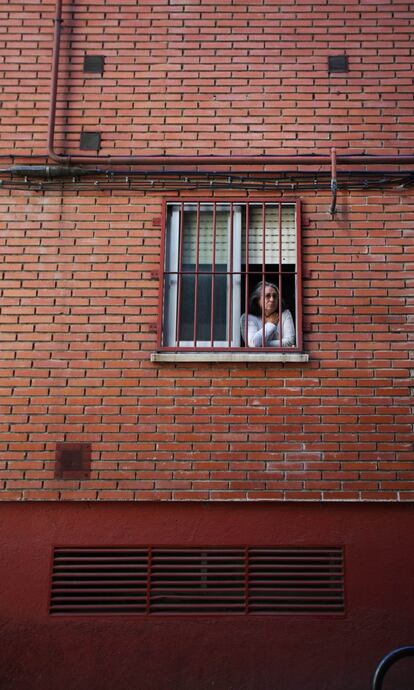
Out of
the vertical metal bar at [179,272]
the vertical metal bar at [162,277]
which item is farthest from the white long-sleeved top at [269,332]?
the vertical metal bar at [162,277]

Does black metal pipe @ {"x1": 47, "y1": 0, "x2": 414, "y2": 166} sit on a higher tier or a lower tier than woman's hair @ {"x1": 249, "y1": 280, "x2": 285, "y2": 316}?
higher

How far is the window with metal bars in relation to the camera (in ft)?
20.0

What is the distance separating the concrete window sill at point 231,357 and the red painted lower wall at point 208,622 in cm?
131

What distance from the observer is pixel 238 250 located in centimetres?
629

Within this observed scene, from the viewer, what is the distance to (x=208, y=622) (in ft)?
17.9

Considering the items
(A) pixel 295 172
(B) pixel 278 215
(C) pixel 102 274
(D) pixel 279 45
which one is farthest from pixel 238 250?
(D) pixel 279 45

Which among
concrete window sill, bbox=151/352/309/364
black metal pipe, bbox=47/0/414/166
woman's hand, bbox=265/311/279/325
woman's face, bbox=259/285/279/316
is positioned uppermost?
black metal pipe, bbox=47/0/414/166

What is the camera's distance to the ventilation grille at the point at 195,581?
553 cm

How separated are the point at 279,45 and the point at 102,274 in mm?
3028

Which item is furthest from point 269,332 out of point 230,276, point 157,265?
point 157,265

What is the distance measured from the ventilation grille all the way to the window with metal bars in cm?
189

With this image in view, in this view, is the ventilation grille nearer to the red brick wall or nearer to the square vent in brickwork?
the red brick wall

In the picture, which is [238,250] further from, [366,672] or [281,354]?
[366,672]

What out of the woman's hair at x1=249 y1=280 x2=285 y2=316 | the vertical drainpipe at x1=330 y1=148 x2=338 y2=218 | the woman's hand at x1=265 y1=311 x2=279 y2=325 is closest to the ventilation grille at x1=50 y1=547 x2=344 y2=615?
the woman's hand at x1=265 y1=311 x2=279 y2=325
